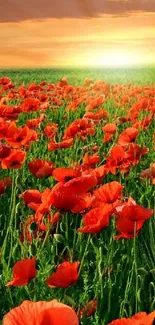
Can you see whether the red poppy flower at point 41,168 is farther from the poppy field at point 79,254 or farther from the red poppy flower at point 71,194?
the red poppy flower at point 71,194

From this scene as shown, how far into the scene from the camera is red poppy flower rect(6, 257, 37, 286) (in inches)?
46.4

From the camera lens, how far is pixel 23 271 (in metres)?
1.19

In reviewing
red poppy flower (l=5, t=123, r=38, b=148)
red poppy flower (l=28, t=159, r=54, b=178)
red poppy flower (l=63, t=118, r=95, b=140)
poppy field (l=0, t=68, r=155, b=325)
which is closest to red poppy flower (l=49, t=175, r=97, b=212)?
poppy field (l=0, t=68, r=155, b=325)

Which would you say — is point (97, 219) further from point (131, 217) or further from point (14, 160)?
point (14, 160)

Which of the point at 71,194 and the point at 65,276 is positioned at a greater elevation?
the point at 71,194

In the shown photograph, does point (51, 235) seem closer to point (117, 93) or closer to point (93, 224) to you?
point (93, 224)

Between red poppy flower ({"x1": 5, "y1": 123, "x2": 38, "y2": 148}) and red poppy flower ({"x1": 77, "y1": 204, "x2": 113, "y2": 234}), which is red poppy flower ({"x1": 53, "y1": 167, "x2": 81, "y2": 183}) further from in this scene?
red poppy flower ({"x1": 5, "y1": 123, "x2": 38, "y2": 148})

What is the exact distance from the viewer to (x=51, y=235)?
1.83 meters

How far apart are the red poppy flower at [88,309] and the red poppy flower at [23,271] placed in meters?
0.12

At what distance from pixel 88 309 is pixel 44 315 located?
22.5 inches

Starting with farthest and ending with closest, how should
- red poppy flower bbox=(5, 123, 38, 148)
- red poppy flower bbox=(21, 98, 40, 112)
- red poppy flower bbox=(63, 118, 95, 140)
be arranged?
red poppy flower bbox=(21, 98, 40, 112), red poppy flower bbox=(63, 118, 95, 140), red poppy flower bbox=(5, 123, 38, 148)

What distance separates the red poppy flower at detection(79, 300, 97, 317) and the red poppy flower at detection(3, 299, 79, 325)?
1.68ft

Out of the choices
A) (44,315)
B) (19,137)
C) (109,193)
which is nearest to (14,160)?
(19,137)

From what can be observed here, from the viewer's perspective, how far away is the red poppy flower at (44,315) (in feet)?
2.22
